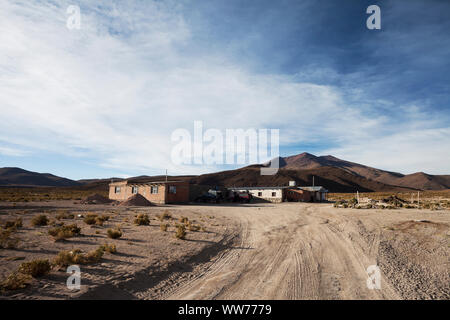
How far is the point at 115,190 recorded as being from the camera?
148 ft

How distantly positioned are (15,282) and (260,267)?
5889 millimetres

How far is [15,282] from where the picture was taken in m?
5.34

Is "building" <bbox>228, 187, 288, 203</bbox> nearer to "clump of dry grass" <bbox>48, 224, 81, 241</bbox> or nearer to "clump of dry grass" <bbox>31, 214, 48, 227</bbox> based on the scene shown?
"clump of dry grass" <bbox>31, 214, 48, 227</bbox>

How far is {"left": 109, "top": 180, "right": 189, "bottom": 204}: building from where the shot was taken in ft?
123

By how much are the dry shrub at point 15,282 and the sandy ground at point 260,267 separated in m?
0.22

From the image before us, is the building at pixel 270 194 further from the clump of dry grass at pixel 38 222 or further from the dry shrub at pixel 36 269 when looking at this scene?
the dry shrub at pixel 36 269

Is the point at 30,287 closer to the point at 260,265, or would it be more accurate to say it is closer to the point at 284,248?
the point at 260,265

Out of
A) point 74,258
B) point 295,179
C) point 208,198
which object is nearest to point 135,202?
point 208,198

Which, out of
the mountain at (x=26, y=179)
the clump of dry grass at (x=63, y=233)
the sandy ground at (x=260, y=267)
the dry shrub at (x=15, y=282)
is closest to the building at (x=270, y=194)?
the sandy ground at (x=260, y=267)

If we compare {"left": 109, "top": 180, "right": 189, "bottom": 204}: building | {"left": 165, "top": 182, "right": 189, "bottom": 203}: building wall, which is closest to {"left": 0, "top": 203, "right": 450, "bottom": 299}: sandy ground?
{"left": 109, "top": 180, "right": 189, "bottom": 204}: building

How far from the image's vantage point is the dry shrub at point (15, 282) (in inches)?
206

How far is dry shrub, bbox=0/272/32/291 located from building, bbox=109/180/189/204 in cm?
3156

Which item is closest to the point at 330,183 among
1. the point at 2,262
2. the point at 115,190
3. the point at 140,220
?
the point at 115,190
